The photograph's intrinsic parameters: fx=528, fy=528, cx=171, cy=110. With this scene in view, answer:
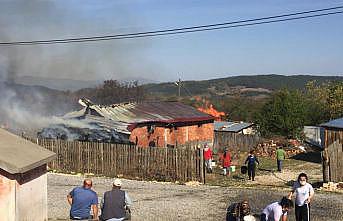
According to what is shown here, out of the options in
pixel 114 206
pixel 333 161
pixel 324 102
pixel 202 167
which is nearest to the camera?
pixel 114 206

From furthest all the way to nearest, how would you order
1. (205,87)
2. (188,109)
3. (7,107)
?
(205,87) < (188,109) < (7,107)

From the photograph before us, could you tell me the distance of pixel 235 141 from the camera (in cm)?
3803

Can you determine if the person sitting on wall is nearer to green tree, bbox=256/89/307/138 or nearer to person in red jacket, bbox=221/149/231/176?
person in red jacket, bbox=221/149/231/176

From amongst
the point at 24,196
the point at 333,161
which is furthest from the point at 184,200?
the point at 24,196

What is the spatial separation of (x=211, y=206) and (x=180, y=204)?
1.04 meters

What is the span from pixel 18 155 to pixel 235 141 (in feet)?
90.9

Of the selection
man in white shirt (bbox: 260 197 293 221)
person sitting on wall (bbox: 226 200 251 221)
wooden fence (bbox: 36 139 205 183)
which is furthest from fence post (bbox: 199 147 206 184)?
person sitting on wall (bbox: 226 200 251 221)


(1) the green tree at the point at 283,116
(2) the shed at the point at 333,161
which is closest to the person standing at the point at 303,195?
(2) the shed at the point at 333,161

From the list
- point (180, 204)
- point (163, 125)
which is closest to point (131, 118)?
point (163, 125)

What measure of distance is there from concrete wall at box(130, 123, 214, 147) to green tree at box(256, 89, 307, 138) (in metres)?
7.51

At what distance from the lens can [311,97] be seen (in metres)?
55.5

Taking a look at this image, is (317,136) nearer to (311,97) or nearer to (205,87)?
(311,97)

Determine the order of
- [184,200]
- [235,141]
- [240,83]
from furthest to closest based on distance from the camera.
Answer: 1. [240,83]
2. [235,141]
3. [184,200]

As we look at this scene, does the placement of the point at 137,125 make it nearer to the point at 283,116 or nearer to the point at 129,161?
the point at 129,161
